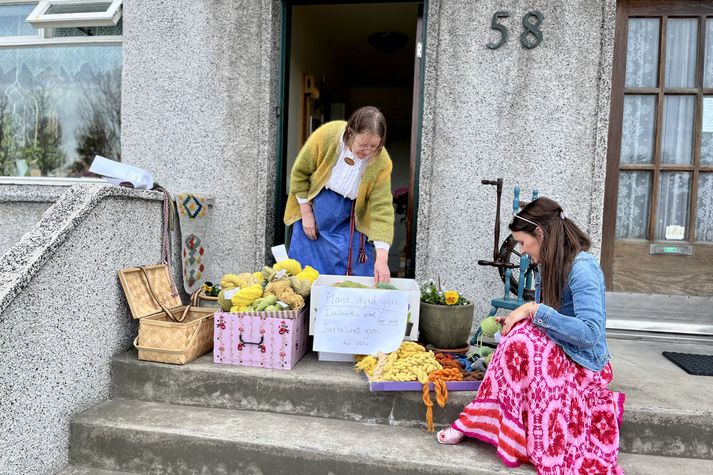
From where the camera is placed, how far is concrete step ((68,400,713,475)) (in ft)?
7.13

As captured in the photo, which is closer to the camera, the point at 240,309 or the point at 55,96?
the point at 240,309

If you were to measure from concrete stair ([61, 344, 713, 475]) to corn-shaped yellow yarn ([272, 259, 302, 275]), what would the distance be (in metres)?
0.61

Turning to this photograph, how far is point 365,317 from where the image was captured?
271 centimetres

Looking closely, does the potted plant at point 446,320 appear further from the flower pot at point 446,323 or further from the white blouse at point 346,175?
the white blouse at point 346,175

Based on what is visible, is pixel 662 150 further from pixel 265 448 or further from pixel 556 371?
pixel 265 448

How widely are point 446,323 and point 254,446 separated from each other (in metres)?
1.30

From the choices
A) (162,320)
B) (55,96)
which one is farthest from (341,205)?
(55,96)

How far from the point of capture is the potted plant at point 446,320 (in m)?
2.91

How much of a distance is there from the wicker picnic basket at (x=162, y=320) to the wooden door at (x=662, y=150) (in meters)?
3.25

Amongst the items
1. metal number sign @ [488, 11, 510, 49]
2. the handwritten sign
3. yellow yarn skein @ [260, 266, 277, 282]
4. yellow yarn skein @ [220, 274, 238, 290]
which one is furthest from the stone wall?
metal number sign @ [488, 11, 510, 49]

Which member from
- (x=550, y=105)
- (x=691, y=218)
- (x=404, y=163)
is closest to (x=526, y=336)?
(x=550, y=105)

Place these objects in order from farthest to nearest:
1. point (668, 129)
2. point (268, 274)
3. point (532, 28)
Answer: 1. point (668, 129)
2. point (532, 28)
3. point (268, 274)

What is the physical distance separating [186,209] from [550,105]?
3040mm

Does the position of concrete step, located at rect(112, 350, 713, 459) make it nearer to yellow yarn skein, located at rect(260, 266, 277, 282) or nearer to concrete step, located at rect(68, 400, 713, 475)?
concrete step, located at rect(68, 400, 713, 475)
